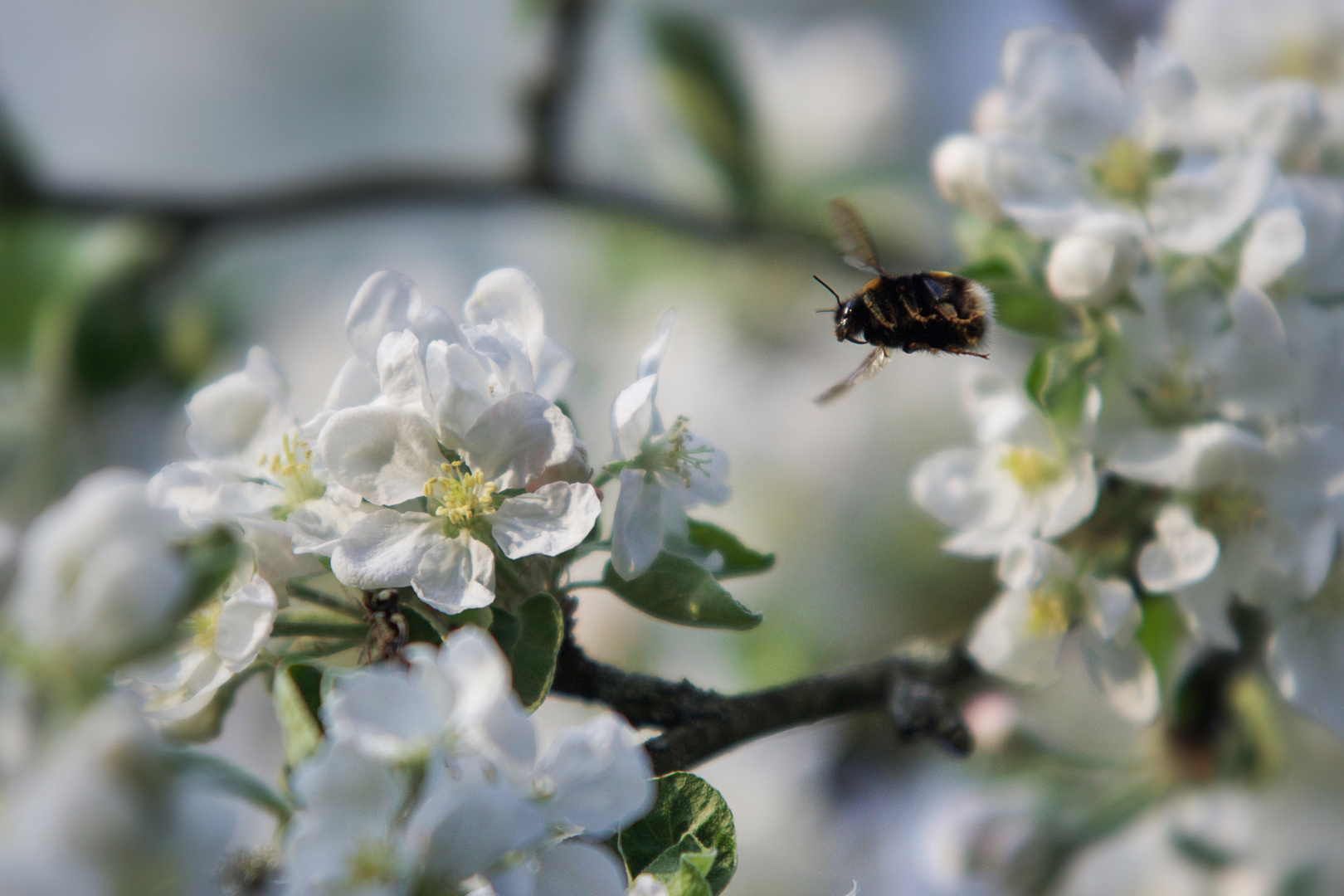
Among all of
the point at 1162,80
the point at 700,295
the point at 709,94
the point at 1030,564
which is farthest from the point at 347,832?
the point at 700,295

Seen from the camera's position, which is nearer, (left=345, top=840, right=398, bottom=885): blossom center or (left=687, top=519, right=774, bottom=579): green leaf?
(left=345, top=840, right=398, bottom=885): blossom center

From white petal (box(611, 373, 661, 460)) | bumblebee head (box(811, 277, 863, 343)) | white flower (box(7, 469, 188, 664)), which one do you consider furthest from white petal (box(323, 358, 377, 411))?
bumblebee head (box(811, 277, 863, 343))

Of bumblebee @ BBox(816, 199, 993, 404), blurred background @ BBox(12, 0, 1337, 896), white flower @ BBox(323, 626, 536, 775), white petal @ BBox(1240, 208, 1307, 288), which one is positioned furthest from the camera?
blurred background @ BBox(12, 0, 1337, 896)

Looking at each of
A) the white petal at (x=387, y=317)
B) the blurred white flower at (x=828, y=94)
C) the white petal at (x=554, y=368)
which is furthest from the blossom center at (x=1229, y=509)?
the blurred white flower at (x=828, y=94)

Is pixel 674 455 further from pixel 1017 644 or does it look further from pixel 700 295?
pixel 700 295

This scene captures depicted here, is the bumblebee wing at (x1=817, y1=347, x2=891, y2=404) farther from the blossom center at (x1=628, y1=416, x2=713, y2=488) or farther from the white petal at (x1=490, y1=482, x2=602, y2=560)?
the white petal at (x1=490, y1=482, x2=602, y2=560)

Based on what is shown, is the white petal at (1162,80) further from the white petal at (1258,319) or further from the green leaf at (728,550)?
the green leaf at (728,550)

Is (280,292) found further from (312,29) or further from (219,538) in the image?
(219,538)

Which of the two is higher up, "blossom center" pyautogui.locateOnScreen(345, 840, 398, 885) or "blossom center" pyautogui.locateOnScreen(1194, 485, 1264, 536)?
"blossom center" pyautogui.locateOnScreen(345, 840, 398, 885)
